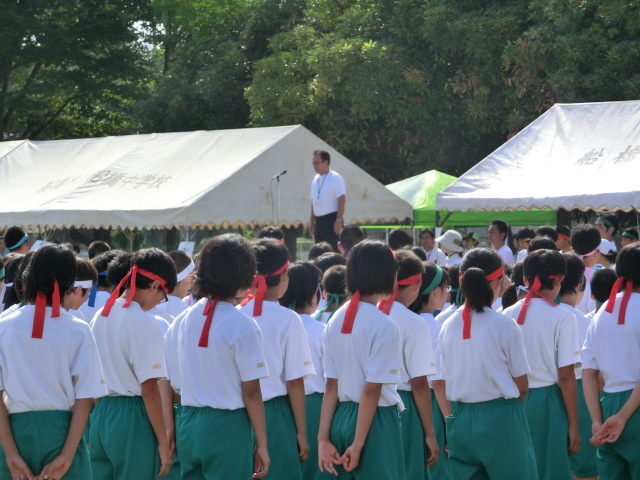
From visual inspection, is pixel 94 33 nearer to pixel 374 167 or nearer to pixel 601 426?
pixel 374 167

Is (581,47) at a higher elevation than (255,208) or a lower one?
higher

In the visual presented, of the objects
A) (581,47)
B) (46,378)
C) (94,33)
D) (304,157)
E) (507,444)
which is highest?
(94,33)

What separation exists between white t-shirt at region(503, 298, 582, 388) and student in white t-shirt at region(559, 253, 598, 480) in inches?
7.5

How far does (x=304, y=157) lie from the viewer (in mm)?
14453

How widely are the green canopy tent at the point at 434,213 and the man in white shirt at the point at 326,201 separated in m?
3.41

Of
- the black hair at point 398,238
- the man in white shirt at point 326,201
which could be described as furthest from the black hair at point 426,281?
the man in white shirt at point 326,201

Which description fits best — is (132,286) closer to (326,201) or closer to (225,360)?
(225,360)

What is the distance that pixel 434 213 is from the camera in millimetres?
14969

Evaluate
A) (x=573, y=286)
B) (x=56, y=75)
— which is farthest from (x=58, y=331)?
(x=56, y=75)

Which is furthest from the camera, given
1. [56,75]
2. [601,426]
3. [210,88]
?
[56,75]

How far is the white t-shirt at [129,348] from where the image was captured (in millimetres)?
4984

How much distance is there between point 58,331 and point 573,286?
3278 mm

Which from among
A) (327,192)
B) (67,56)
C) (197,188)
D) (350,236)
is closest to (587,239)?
(350,236)

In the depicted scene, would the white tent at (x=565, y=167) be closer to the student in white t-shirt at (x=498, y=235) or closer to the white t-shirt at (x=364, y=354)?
the student in white t-shirt at (x=498, y=235)
